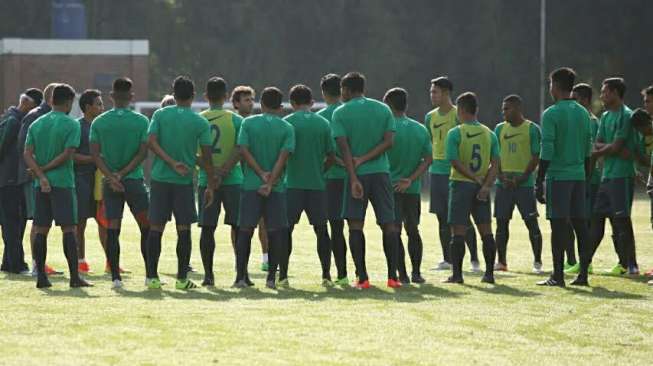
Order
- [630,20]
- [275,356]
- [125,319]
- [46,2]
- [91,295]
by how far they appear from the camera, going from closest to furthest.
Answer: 1. [275,356]
2. [125,319]
3. [91,295]
4. [630,20]
5. [46,2]

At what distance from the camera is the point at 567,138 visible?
1470 centimetres

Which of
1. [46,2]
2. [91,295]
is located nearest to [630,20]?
[46,2]

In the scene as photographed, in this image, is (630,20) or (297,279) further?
(630,20)

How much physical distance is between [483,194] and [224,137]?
8.74 feet

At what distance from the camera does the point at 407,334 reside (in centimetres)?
1096

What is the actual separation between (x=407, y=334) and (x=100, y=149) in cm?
458

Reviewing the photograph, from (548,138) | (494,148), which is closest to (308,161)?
(494,148)

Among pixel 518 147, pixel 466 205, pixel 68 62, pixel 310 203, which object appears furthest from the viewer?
pixel 68 62

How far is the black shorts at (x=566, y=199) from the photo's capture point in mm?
14688

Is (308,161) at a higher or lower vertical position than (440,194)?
higher

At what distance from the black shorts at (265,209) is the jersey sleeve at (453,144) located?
1768 millimetres

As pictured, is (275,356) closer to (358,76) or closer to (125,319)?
(125,319)

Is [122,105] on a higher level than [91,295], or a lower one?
higher

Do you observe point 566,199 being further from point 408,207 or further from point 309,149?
point 309,149
